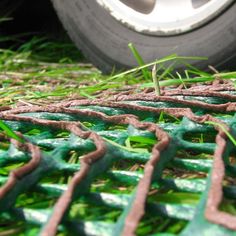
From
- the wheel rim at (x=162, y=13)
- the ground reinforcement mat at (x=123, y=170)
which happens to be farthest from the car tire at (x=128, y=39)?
the ground reinforcement mat at (x=123, y=170)

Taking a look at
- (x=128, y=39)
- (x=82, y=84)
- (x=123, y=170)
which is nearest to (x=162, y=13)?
(x=128, y=39)

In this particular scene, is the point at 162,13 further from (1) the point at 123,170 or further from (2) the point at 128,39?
(1) the point at 123,170

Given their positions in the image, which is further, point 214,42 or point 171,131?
point 214,42

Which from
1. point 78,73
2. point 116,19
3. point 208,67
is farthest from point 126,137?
point 78,73

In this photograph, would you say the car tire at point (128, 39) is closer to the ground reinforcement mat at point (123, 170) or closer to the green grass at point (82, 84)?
the green grass at point (82, 84)

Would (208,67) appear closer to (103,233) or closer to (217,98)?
(217,98)

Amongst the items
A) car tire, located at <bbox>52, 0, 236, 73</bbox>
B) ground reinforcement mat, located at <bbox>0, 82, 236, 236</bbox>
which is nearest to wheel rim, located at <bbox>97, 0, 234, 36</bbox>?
car tire, located at <bbox>52, 0, 236, 73</bbox>
